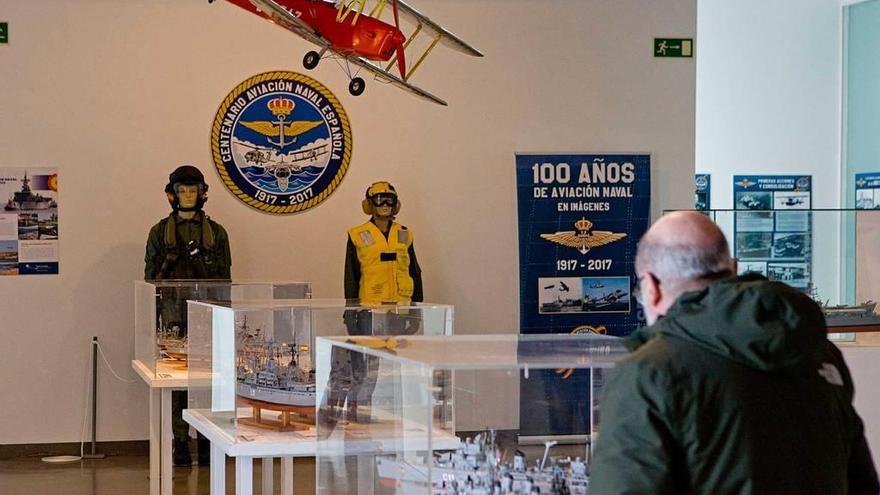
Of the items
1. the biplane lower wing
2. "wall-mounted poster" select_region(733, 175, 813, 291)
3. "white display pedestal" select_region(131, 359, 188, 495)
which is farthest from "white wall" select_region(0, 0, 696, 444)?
the biplane lower wing

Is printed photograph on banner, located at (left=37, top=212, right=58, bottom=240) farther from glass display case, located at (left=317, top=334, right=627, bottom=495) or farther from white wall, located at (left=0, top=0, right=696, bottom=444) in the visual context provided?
glass display case, located at (left=317, top=334, right=627, bottom=495)

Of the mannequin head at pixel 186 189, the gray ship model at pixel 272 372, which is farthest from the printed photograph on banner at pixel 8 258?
the gray ship model at pixel 272 372

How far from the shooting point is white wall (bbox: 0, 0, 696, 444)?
953 cm

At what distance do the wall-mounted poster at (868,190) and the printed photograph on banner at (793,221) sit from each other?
20.0 feet

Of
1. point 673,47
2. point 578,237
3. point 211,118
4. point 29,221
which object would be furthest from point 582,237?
point 29,221

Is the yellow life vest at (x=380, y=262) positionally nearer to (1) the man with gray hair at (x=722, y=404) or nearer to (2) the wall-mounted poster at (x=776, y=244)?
(2) the wall-mounted poster at (x=776, y=244)

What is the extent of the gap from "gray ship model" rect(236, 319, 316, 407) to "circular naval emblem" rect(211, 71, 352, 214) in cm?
454

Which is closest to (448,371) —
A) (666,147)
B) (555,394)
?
(555,394)

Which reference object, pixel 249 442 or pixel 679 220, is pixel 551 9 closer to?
pixel 249 442

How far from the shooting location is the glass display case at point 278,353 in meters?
5.26

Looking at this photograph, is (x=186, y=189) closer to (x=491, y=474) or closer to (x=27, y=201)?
(x=27, y=201)

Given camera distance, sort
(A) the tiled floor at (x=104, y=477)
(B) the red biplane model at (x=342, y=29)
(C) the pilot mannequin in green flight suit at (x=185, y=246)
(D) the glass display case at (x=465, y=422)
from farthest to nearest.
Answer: (C) the pilot mannequin in green flight suit at (x=185, y=246)
(A) the tiled floor at (x=104, y=477)
(B) the red biplane model at (x=342, y=29)
(D) the glass display case at (x=465, y=422)

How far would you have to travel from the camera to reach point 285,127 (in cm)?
988

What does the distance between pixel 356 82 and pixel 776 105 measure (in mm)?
8136
